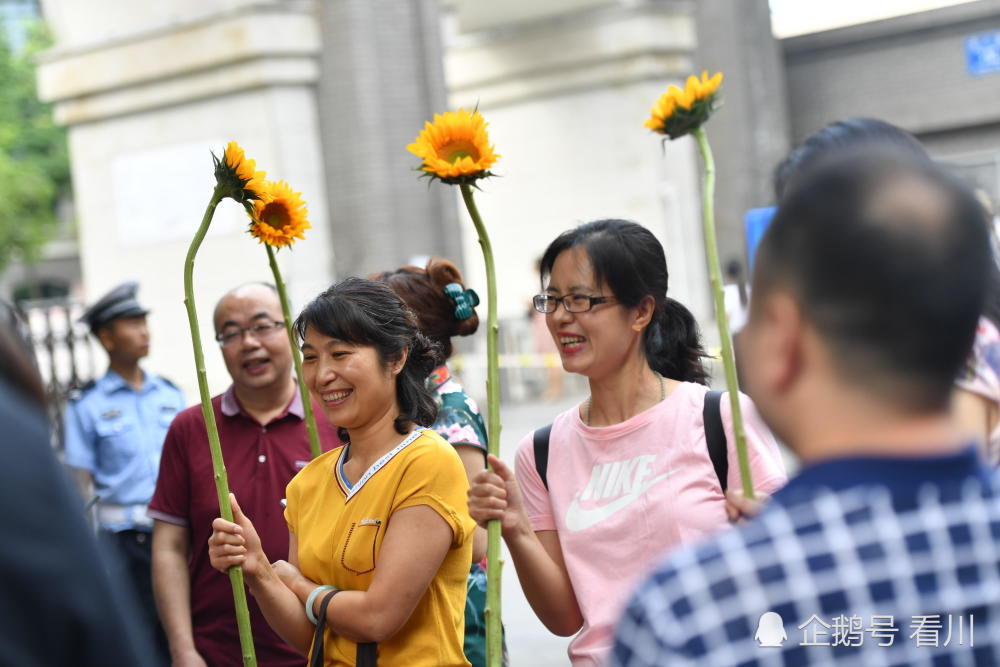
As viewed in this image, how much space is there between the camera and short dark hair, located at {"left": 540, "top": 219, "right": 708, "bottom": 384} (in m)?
3.09

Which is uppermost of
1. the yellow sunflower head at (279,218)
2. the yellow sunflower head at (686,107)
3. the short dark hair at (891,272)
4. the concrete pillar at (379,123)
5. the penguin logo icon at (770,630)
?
the concrete pillar at (379,123)

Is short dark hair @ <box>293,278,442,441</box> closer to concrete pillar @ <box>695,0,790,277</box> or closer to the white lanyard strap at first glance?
the white lanyard strap

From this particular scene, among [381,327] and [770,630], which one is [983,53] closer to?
[381,327]

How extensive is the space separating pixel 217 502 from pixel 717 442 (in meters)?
1.60

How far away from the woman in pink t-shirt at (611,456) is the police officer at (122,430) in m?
2.72

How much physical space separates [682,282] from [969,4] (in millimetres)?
5809

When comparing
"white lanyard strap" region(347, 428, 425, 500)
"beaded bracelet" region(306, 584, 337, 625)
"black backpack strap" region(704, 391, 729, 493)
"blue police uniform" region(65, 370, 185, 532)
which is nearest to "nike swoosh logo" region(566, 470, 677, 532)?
"black backpack strap" region(704, 391, 729, 493)

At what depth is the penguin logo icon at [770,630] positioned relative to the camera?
1306mm

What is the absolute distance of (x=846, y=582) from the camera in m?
1.30

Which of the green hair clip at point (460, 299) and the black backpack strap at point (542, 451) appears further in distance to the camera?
the green hair clip at point (460, 299)

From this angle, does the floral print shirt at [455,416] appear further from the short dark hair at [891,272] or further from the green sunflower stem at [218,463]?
the short dark hair at [891,272]

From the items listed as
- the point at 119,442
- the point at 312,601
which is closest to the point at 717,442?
the point at 312,601

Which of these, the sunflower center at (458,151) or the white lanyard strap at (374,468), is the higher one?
the sunflower center at (458,151)

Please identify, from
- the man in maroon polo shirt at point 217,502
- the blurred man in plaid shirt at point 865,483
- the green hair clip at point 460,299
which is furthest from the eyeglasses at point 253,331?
the blurred man in plaid shirt at point 865,483
